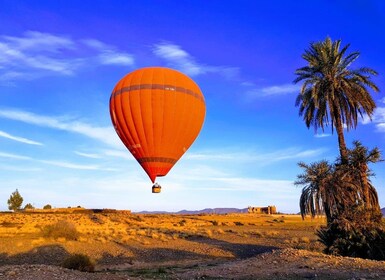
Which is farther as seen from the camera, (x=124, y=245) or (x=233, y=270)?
(x=124, y=245)

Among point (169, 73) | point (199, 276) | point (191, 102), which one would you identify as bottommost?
point (199, 276)

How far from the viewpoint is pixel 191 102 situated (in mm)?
36938

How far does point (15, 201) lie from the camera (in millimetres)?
118688

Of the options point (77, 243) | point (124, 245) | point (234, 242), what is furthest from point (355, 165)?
point (77, 243)

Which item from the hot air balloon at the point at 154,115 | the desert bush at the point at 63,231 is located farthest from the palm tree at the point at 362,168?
the desert bush at the point at 63,231

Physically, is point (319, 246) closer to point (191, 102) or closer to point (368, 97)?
point (368, 97)

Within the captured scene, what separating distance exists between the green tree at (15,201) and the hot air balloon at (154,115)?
313ft

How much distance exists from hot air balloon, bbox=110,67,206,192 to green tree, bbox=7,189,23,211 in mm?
95282

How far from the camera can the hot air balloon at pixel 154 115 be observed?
35156mm

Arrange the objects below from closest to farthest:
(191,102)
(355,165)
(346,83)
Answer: (355,165), (346,83), (191,102)

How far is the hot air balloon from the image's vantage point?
3516 cm

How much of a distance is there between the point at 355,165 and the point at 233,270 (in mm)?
15579

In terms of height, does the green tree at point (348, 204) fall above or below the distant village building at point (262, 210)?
below

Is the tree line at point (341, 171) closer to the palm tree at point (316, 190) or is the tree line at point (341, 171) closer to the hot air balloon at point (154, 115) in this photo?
the palm tree at point (316, 190)
